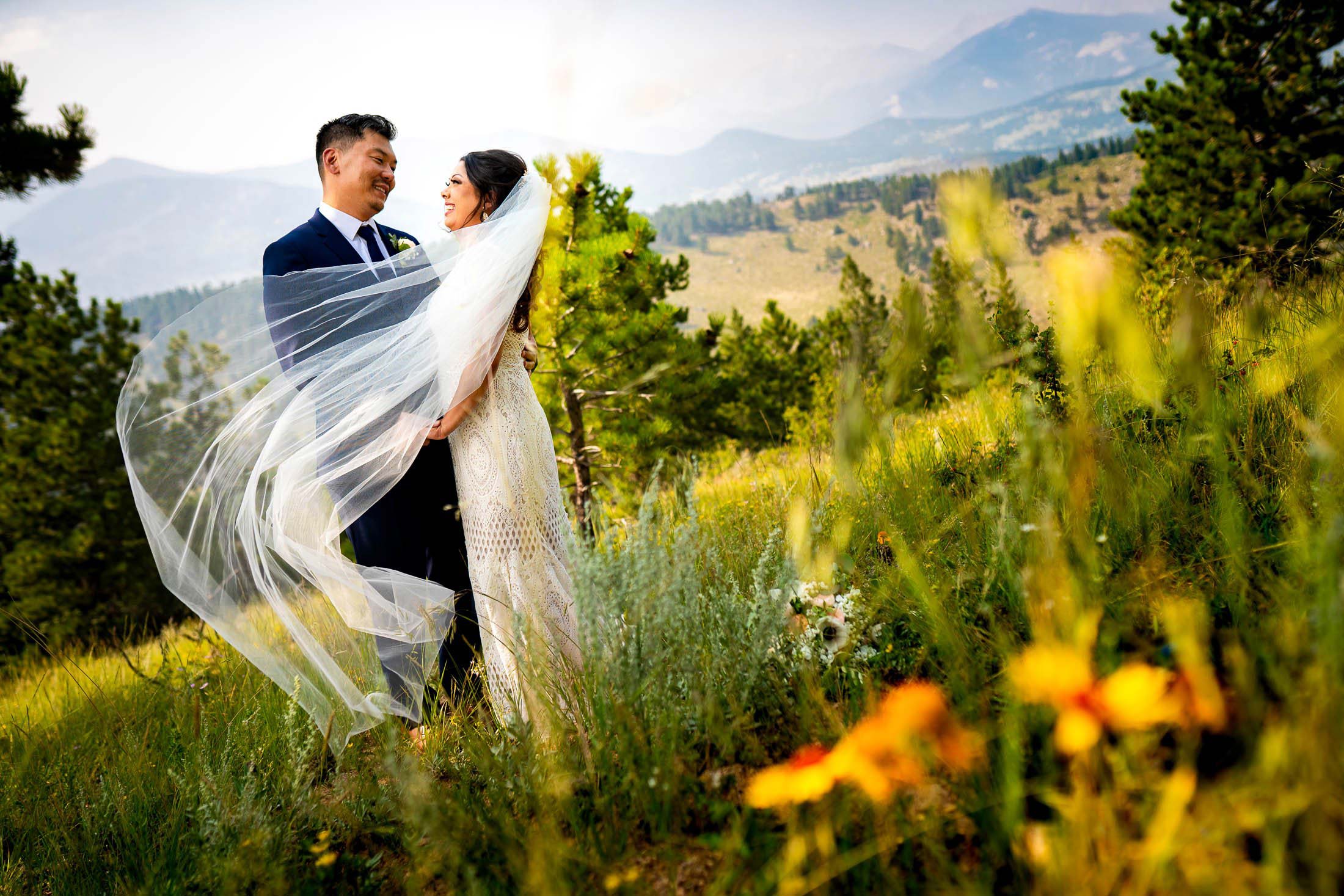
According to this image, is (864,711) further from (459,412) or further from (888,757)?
(459,412)

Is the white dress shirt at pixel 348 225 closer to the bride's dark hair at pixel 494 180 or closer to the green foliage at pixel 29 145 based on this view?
the bride's dark hair at pixel 494 180

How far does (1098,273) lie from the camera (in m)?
1.56

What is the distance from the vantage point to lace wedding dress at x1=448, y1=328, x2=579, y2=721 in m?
2.66

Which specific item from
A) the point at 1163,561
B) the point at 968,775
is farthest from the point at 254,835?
the point at 1163,561

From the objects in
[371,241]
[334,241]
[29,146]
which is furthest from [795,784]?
[29,146]

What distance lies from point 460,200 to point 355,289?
22.8 inches

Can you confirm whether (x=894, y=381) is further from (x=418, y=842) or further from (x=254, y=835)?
(x=254, y=835)

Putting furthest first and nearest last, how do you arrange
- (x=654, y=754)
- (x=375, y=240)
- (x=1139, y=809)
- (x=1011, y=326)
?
1. (x=375, y=240)
2. (x=1011, y=326)
3. (x=654, y=754)
4. (x=1139, y=809)

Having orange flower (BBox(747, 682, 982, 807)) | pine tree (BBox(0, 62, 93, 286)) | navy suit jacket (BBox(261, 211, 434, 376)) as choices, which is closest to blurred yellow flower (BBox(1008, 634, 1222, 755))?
orange flower (BBox(747, 682, 982, 807))

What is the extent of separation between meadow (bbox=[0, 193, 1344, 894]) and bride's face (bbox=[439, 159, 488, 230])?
147 cm

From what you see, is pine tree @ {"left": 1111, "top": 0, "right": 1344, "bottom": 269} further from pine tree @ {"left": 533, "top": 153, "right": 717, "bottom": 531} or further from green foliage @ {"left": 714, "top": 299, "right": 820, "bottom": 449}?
green foliage @ {"left": 714, "top": 299, "right": 820, "bottom": 449}

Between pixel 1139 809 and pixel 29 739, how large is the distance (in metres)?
3.38

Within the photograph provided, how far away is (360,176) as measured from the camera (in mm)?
3496

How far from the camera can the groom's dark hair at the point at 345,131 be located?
3.54 meters
